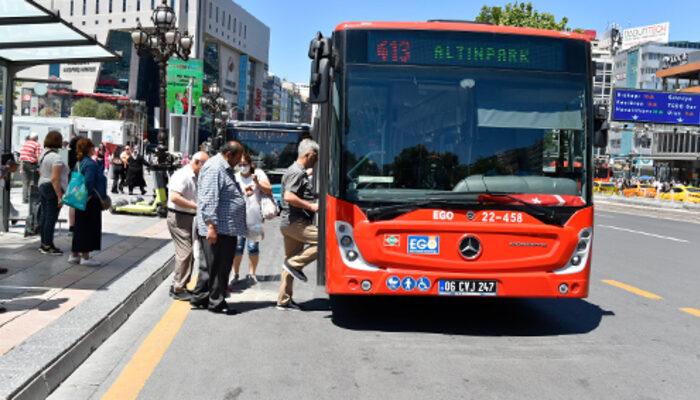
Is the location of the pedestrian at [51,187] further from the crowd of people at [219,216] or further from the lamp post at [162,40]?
the lamp post at [162,40]

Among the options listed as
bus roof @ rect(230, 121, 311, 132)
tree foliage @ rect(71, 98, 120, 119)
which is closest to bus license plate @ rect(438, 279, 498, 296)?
bus roof @ rect(230, 121, 311, 132)

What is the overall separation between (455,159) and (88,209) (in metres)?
5.07

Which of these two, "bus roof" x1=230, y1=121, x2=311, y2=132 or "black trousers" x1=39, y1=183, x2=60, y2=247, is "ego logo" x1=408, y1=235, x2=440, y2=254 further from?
"bus roof" x1=230, y1=121, x2=311, y2=132

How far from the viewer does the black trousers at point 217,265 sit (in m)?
8.11

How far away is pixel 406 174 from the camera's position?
7.50 metres

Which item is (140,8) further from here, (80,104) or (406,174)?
(406,174)

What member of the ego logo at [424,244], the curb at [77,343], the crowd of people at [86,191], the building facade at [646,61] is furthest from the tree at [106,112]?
the ego logo at [424,244]

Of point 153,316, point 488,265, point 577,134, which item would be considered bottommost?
point 153,316

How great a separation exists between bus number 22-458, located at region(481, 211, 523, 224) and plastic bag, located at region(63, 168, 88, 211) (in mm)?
5133

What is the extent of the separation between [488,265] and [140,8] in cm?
11287

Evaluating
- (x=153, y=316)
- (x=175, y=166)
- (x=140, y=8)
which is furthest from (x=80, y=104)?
(x=153, y=316)

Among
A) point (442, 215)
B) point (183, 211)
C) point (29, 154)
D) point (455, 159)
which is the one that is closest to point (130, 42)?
point (29, 154)

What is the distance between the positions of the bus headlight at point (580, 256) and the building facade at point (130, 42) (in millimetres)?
100029

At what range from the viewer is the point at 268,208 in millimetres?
9906
